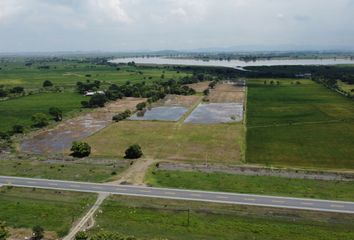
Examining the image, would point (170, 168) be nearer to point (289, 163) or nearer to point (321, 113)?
point (289, 163)

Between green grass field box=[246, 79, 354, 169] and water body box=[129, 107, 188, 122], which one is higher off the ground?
green grass field box=[246, 79, 354, 169]

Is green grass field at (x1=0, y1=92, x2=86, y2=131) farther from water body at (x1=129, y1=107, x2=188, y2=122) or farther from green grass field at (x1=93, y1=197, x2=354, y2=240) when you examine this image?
green grass field at (x1=93, y1=197, x2=354, y2=240)

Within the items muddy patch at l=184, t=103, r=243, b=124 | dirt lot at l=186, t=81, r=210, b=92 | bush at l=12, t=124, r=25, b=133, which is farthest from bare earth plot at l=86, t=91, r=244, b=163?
dirt lot at l=186, t=81, r=210, b=92

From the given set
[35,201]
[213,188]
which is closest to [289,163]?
[213,188]

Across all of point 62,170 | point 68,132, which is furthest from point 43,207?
point 68,132

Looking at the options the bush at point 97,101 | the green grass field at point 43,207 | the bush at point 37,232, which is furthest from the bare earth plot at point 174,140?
the bush at point 37,232

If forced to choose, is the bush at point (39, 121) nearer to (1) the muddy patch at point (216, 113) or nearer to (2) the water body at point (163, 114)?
(2) the water body at point (163, 114)
